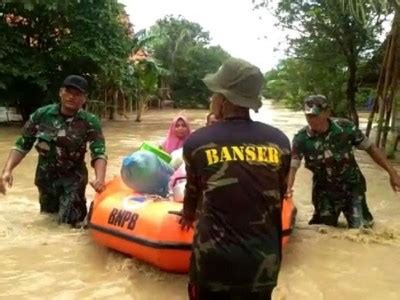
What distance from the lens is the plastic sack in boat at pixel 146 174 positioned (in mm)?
4816

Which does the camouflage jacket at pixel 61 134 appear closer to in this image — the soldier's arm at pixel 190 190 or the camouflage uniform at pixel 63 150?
the camouflage uniform at pixel 63 150

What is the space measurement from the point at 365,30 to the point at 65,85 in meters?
11.4

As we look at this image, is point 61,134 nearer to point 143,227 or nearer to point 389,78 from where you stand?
point 143,227

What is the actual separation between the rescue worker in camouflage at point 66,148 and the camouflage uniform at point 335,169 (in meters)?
1.72

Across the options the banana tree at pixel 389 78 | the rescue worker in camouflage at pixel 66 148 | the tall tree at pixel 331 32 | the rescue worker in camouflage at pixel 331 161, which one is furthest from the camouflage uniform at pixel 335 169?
the tall tree at pixel 331 32

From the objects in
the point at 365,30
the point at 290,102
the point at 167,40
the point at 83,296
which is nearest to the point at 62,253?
the point at 83,296

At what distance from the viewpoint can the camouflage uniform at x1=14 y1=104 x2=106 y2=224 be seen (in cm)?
523

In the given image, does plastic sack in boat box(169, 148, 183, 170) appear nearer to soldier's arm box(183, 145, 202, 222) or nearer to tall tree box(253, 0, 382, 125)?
soldier's arm box(183, 145, 202, 222)

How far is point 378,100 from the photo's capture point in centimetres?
1125

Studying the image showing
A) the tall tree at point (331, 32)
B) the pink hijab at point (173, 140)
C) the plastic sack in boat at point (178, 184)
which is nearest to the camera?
the plastic sack in boat at point (178, 184)

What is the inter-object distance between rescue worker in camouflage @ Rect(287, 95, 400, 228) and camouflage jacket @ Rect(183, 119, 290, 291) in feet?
9.00

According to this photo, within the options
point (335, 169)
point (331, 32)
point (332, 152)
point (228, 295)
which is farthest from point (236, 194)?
point (331, 32)

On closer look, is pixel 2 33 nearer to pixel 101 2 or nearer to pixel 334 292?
pixel 101 2

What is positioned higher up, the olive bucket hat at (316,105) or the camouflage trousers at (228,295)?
the olive bucket hat at (316,105)
